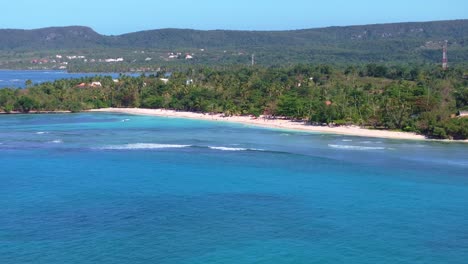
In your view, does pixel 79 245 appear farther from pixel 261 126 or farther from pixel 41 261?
pixel 261 126

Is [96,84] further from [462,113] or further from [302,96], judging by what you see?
[462,113]

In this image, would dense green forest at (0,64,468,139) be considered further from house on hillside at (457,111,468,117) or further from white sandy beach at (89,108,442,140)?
white sandy beach at (89,108,442,140)

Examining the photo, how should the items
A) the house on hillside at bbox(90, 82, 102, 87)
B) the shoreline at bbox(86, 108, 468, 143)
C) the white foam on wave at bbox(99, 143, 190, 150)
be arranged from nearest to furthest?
the white foam on wave at bbox(99, 143, 190, 150)
the shoreline at bbox(86, 108, 468, 143)
the house on hillside at bbox(90, 82, 102, 87)

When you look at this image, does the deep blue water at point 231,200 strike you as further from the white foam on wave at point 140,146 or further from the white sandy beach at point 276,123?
the white sandy beach at point 276,123

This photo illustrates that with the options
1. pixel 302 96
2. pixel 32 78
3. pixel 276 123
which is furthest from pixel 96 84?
pixel 32 78

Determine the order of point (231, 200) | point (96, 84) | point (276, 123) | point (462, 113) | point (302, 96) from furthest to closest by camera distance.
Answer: point (96, 84) < point (302, 96) < point (276, 123) < point (462, 113) < point (231, 200)

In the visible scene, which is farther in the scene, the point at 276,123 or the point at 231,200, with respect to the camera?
the point at 276,123

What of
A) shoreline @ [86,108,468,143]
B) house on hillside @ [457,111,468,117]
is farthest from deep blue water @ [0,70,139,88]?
house on hillside @ [457,111,468,117]
